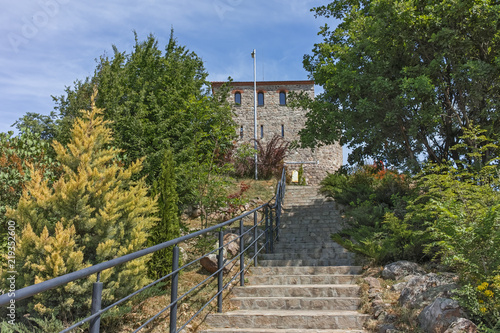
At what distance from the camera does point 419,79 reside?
8344 mm

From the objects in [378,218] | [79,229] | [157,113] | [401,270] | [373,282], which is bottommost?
[373,282]

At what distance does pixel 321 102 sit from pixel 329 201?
3.93 meters

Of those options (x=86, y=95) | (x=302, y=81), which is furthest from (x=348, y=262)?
(x=302, y=81)

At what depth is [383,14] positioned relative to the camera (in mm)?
9508

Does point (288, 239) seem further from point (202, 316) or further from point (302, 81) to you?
point (302, 81)

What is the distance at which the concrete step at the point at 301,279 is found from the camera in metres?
6.34

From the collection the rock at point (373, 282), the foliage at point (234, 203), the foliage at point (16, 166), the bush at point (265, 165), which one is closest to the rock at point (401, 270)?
the rock at point (373, 282)

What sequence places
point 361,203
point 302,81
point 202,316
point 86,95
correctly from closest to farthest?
1. point 202,316
2. point 361,203
3. point 86,95
4. point 302,81

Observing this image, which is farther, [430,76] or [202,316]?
[430,76]

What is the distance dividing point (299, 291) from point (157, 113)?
22.5 ft

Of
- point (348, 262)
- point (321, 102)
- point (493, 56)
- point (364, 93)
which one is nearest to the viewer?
point (348, 262)

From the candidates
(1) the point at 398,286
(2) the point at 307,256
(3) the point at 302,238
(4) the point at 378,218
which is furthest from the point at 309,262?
(3) the point at 302,238

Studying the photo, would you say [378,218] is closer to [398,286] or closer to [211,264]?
[398,286]

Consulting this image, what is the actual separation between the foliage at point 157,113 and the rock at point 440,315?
6287mm
